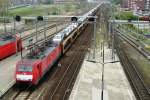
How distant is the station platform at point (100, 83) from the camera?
92.4 ft

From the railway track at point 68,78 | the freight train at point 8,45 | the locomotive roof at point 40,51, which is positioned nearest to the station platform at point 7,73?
the freight train at point 8,45

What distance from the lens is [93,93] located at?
1132 inches

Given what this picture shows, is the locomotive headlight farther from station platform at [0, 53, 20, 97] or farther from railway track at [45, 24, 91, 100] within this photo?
railway track at [45, 24, 91, 100]

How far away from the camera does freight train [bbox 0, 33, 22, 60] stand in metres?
41.2

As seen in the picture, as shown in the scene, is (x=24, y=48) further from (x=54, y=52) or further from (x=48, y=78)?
(x=48, y=78)

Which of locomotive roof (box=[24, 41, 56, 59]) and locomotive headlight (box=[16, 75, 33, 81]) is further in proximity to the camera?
locomotive roof (box=[24, 41, 56, 59])

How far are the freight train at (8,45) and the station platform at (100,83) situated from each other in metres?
9.83

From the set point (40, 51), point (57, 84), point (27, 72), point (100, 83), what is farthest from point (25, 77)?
point (100, 83)

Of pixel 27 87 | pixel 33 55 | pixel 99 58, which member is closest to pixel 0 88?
pixel 27 87

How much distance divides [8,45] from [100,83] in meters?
15.3

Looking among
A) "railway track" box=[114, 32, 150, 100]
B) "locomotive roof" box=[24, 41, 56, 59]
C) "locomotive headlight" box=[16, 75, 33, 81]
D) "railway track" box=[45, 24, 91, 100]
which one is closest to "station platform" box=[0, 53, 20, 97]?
"locomotive headlight" box=[16, 75, 33, 81]

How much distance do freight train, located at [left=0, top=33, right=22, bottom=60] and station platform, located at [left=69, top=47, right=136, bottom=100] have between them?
9.83m

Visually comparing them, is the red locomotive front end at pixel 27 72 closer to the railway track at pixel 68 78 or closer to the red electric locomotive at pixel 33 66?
the red electric locomotive at pixel 33 66

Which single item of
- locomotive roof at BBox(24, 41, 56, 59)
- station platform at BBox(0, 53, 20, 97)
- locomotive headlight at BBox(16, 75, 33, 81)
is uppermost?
locomotive roof at BBox(24, 41, 56, 59)
